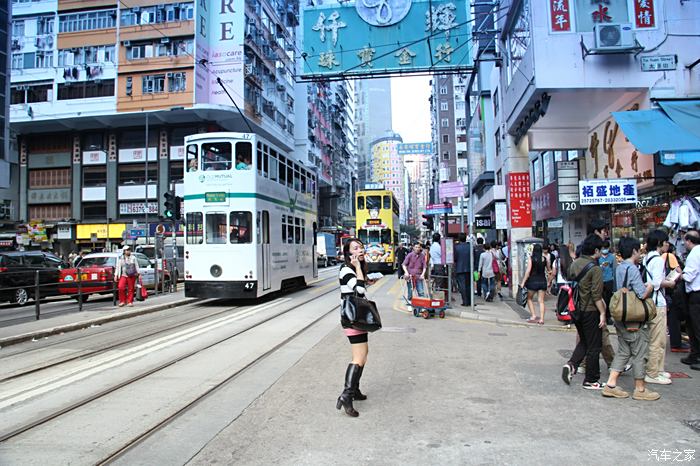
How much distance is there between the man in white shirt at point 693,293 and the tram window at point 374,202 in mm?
21804

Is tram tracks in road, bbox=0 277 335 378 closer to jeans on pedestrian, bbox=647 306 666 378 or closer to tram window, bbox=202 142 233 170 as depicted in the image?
tram window, bbox=202 142 233 170

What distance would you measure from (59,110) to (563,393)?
43.8m

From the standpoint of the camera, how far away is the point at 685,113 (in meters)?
11.0

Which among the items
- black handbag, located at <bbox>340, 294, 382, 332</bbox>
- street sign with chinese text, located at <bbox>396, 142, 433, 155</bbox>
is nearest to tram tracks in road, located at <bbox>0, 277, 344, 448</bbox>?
black handbag, located at <bbox>340, 294, 382, 332</bbox>

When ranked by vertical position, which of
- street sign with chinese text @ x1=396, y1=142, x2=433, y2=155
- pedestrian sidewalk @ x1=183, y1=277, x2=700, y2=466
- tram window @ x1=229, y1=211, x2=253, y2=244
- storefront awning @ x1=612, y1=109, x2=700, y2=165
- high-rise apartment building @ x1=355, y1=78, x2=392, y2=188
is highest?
high-rise apartment building @ x1=355, y1=78, x2=392, y2=188

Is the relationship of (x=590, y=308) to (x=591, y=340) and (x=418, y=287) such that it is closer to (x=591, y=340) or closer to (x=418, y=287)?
(x=591, y=340)

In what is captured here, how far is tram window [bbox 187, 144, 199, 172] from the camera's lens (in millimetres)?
13805

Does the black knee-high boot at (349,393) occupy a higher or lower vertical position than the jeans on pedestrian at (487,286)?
lower

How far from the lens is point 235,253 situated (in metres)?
13.5

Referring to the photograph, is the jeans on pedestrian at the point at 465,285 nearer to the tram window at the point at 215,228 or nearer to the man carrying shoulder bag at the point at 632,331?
the tram window at the point at 215,228

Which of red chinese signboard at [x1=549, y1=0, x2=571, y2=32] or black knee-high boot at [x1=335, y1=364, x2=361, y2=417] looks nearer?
black knee-high boot at [x1=335, y1=364, x2=361, y2=417]

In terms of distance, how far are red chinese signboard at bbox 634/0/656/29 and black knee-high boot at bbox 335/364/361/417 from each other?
40.5ft

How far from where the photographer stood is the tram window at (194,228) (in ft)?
44.7

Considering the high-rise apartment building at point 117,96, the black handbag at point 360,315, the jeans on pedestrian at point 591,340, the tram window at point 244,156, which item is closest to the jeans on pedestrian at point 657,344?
the jeans on pedestrian at point 591,340
